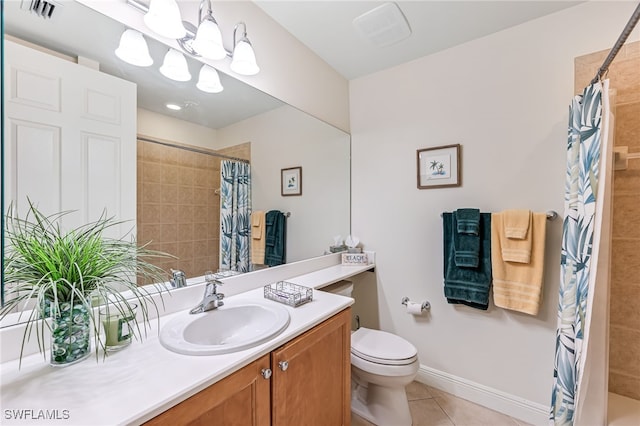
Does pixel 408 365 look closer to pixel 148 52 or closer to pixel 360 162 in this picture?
pixel 360 162

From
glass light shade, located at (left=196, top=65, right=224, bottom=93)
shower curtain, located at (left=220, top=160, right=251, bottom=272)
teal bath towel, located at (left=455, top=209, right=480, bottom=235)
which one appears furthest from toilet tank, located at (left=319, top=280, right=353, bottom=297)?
glass light shade, located at (left=196, top=65, right=224, bottom=93)

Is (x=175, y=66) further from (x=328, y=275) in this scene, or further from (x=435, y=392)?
(x=435, y=392)

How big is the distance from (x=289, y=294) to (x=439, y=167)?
1.34 metres

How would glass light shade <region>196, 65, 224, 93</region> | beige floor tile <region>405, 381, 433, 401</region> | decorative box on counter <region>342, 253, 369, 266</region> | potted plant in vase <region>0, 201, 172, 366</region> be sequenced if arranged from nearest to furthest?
potted plant in vase <region>0, 201, 172, 366</region> → glass light shade <region>196, 65, 224, 93</region> → beige floor tile <region>405, 381, 433, 401</region> → decorative box on counter <region>342, 253, 369, 266</region>

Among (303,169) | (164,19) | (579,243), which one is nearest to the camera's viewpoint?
(164,19)

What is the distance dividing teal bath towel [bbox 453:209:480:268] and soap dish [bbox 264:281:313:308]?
996 millimetres

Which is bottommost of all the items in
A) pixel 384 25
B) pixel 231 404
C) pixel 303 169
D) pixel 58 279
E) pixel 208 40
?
pixel 231 404

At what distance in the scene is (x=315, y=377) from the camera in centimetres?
108

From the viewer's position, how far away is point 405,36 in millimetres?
1699

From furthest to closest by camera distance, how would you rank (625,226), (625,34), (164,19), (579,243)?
(625,226) → (579,243) → (164,19) → (625,34)

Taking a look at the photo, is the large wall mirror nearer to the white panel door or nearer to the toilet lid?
the white panel door

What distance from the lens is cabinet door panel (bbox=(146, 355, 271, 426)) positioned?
2.18 feet

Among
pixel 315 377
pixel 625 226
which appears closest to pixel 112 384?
pixel 315 377

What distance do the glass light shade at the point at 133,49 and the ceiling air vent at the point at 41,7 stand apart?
0.19 meters
